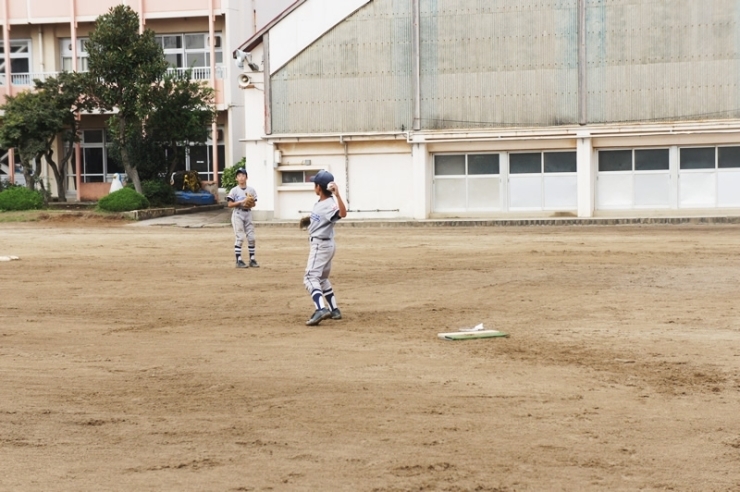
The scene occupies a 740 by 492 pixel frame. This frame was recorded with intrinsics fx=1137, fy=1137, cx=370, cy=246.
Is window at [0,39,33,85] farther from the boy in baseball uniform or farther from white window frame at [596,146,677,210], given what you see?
the boy in baseball uniform

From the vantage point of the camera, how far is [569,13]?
3844 cm

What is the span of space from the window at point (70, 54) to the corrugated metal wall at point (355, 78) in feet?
50.9

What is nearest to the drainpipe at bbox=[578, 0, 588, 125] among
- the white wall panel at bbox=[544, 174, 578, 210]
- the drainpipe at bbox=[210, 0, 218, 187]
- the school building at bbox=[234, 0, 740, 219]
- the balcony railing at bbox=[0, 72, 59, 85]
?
the school building at bbox=[234, 0, 740, 219]

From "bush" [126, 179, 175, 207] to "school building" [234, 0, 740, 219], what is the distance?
6.14 metres

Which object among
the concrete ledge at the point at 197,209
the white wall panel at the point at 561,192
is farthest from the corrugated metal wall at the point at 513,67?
the concrete ledge at the point at 197,209

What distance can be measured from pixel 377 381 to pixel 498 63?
3033 cm

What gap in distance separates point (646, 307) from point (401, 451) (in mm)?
8180

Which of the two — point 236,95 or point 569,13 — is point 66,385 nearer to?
point 569,13

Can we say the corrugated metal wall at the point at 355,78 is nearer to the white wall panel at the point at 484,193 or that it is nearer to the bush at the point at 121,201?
the white wall panel at the point at 484,193

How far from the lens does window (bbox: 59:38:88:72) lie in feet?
172

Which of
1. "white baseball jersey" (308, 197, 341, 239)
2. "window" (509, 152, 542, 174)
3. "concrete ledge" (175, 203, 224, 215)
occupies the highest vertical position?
"window" (509, 152, 542, 174)

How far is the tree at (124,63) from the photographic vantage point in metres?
43.1

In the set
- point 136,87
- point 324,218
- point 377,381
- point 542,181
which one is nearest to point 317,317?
point 324,218

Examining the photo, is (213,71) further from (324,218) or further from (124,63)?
(324,218)
